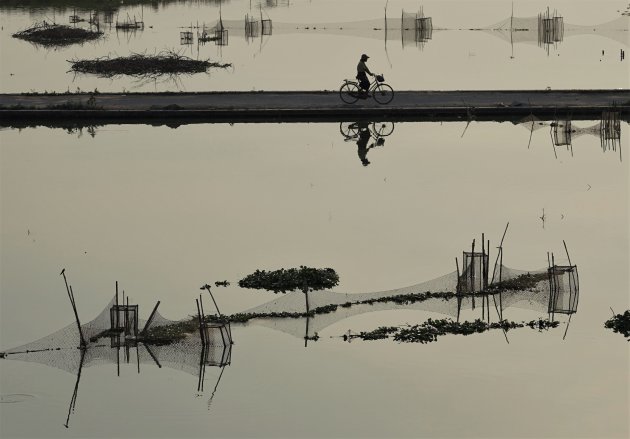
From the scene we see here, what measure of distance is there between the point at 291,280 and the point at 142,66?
1935 centimetres

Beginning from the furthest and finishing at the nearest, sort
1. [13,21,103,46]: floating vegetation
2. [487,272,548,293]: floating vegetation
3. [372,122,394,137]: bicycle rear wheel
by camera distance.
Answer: [13,21,103,46]: floating vegetation → [372,122,394,137]: bicycle rear wheel → [487,272,548,293]: floating vegetation

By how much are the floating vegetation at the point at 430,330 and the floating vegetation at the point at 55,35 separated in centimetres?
3019

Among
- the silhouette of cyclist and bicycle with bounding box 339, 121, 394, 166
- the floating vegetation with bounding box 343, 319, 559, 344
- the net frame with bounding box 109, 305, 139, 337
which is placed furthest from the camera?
the silhouette of cyclist and bicycle with bounding box 339, 121, 394, 166

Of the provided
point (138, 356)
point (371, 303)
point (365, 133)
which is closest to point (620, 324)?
point (371, 303)

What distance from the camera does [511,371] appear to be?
15.4 meters

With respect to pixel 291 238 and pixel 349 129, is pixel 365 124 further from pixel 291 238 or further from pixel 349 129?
pixel 291 238

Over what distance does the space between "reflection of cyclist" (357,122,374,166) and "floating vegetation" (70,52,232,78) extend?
28.0ft

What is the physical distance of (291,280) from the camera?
18.1m

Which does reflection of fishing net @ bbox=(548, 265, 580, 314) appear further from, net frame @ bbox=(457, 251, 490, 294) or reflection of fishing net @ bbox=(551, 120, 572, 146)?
reflection of fishing net @ bbox=(551, 120, 572, 146)

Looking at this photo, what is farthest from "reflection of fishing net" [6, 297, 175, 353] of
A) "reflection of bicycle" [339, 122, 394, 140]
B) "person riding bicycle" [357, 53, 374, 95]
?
"person riding bicycle" [357, 53, 374, 95]

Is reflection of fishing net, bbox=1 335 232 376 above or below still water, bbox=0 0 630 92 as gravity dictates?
below

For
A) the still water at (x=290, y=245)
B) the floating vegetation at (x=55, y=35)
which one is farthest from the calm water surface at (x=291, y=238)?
the floating vegetation at (x=55, y=35)

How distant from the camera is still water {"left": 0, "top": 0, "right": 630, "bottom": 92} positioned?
36531mm

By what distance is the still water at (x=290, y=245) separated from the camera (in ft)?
47.8
